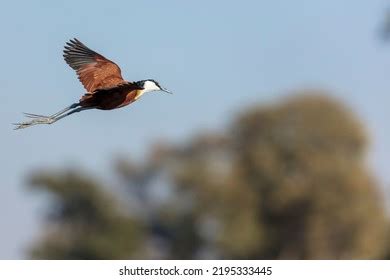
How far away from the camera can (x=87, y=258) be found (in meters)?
5.82

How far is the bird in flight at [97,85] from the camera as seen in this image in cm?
495

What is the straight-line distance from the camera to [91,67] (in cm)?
540

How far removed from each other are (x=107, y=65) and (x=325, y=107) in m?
1.12

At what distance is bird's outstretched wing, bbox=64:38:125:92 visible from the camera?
17.3 feet

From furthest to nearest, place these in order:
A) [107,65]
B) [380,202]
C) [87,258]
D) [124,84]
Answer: [380,202] < [87,258] < [107,65] < [124,84]

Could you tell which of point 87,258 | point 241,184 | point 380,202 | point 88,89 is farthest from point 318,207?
point 88,89

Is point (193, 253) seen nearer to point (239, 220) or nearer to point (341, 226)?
point (239, 220)

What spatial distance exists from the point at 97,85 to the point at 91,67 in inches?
6.4

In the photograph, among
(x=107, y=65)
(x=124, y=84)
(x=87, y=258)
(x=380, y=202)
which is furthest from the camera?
(x=380, y=202)
